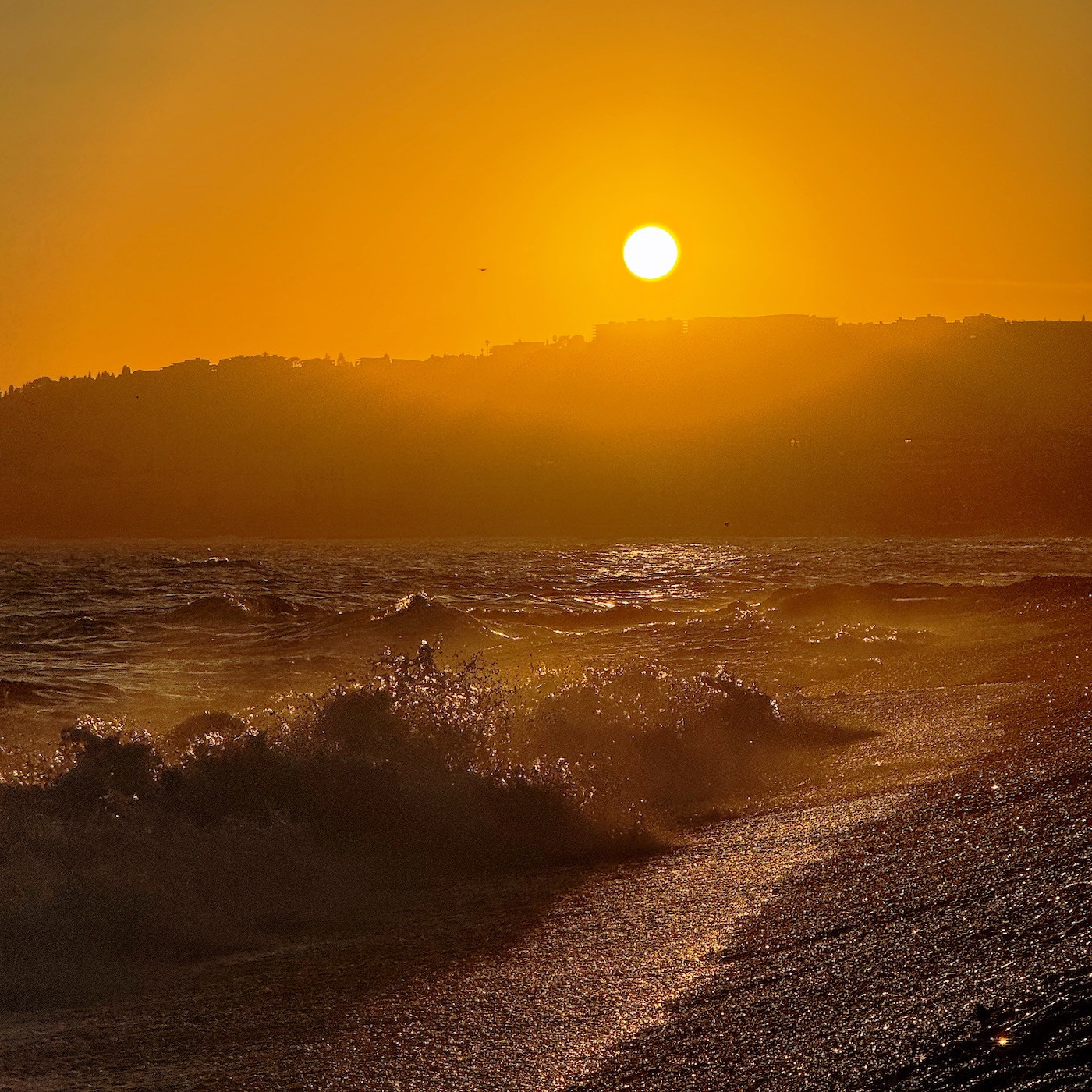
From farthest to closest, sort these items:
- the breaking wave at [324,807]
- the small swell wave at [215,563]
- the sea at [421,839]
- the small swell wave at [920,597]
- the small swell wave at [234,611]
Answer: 1. the small swell wave at [215,563]
2. the small swell wave at [234,611]
3. the small swell wave at [920,597]
4. the breaking wave at [324,807]
5. the sea at [421,839]

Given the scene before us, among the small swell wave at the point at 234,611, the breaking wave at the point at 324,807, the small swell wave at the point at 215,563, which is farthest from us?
the small swell wave at the point at 215,563

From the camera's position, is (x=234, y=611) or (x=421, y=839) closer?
(x=421, y=839)

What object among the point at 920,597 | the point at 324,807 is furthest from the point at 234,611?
the point at 324,807

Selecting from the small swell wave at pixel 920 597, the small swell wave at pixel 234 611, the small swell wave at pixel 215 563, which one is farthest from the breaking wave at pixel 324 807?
the small swell wave at pixel 215 563

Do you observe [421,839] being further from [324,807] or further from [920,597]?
[920,597]

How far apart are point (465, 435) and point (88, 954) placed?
9035cm

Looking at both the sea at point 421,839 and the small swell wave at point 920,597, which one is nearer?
the sea at point 421,839

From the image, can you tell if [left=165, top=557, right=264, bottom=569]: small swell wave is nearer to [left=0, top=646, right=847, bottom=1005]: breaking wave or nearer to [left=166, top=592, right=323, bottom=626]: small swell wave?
[left=166, top=592, right=323, bottom=626]: small swell wave

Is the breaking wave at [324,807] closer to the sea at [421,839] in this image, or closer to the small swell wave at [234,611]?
the sea at [421,839]

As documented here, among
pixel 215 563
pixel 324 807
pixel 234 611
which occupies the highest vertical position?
pixel 215 563

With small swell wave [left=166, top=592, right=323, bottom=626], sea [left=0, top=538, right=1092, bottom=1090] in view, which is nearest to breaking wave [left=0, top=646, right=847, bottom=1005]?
sea [left=0, top=538, right=1092, bottom=1090]

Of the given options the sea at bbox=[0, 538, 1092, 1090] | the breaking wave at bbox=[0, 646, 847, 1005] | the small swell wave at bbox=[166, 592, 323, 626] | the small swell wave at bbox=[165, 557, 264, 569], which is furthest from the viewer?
the small swell wave at bbox=[165, 557, 264, 569]

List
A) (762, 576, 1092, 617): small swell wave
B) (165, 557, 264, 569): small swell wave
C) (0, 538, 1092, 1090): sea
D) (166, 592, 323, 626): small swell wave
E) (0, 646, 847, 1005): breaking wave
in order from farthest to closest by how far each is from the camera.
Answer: (165, 557, 264, 569): small swell wave < (166, 592, 323, 626): small swell wave < (762, 576, 1092, 617): small swell wave < (0, 646, 847, 1005): breaking wave < (0, 538, 1092, 1090): sea

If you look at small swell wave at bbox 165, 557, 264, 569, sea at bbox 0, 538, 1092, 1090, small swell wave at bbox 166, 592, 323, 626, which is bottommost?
sea at bbox 0, 538, 1092, 1090
